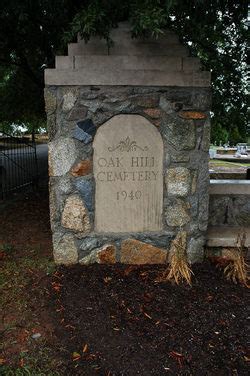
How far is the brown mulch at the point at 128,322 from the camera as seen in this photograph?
257cm

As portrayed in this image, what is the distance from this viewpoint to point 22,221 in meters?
5.80

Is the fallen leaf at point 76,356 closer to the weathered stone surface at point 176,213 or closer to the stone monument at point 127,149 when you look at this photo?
the stone monument at point 127,149

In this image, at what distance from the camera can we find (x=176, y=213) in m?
3.90

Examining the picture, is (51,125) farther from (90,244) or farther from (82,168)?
(90,244)

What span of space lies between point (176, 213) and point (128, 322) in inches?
52.0

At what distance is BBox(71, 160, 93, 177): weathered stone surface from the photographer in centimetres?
374

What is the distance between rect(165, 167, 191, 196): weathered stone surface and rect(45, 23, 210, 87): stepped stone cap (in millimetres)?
873

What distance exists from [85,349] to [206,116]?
245 centimetres

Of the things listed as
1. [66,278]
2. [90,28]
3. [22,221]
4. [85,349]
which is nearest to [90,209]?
[66,278]

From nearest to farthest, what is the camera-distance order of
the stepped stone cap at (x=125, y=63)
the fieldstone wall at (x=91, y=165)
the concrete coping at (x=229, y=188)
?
the stepped stone cap at (x=125, y=63), the fieldstone wall at (x=91, y=165), the concrete coping at (x=229, y=188)

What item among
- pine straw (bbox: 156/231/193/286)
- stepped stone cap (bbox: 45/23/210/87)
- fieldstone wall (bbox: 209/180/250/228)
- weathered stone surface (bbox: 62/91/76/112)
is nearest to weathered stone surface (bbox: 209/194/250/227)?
fieldstone wall (bbox: 209/180/250/228)

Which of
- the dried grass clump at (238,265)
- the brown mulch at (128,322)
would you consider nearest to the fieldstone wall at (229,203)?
the dried grass clump at (238,265)

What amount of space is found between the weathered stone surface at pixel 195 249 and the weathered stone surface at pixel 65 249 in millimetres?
1228

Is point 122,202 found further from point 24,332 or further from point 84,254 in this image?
point 24,332
